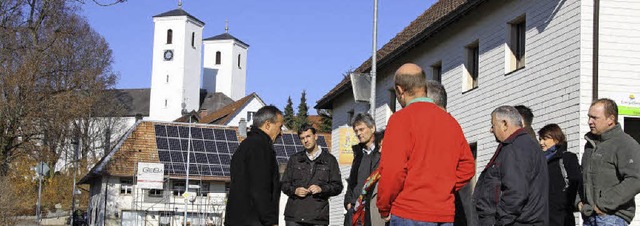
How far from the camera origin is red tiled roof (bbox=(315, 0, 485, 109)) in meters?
22.2

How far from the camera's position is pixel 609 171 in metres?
8.21

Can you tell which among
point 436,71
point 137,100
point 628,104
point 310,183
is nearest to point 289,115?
point 137,100

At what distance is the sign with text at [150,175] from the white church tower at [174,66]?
69.7 m

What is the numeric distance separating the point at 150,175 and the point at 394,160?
61281 mm

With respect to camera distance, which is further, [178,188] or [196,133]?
[196,133]

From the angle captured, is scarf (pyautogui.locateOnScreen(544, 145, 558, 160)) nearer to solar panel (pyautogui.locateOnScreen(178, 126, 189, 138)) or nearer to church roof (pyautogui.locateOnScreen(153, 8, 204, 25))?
solar panel (pyautogui.locateOnScreen(178, 126, 189, 138))

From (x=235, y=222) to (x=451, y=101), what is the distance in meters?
15.7

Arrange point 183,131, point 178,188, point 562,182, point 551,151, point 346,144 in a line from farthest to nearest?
point 183,131 < point 178,188 < point 346,144 < point 551,151 < point 562,182

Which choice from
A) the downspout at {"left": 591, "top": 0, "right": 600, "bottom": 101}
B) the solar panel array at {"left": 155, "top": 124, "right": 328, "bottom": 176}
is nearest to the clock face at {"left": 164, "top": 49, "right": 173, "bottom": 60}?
the solar panel array at {"left": 155, "top": 124, "right": 328, "bottom": 176}

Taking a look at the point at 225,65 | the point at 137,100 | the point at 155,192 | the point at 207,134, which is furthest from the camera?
Answer: the point at 225,65

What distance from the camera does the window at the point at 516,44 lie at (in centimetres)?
1919

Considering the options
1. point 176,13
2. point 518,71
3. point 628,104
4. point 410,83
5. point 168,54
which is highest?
point 176,13

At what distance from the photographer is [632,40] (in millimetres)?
15820

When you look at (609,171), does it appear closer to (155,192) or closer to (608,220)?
(608,220)
